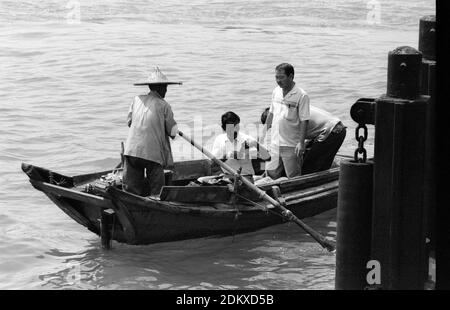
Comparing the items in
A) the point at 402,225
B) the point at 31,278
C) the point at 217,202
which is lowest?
the point at 31,278

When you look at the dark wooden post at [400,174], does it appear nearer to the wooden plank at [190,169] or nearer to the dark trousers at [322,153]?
the dark trousers at [322,153]

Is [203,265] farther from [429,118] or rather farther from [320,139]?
[429,118]

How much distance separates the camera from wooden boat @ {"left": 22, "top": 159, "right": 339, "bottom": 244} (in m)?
8.52

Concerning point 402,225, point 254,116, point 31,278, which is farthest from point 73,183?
point 254,116

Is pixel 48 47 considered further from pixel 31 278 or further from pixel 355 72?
pixel 31 278

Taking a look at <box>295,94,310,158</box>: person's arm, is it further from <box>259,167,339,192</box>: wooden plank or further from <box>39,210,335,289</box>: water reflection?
<box>39,210,335,289</box>: water reflection

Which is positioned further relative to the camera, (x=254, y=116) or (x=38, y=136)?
(x=254, y=116)

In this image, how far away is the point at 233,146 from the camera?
31.1 feet

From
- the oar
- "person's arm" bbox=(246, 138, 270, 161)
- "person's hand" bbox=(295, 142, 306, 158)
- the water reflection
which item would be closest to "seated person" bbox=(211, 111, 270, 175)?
"person's arm" bbox=(246, 138, 270, 161)

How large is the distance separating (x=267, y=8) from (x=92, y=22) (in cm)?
472

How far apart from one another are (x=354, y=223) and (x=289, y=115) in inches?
165

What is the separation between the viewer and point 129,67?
2022cm

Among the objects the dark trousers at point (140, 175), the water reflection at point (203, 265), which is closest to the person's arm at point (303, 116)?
the water reflection at point (203, 265)

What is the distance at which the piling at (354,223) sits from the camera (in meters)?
5.47
